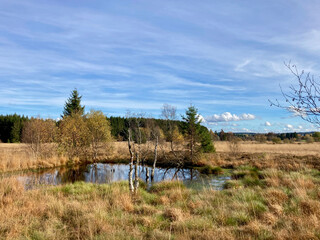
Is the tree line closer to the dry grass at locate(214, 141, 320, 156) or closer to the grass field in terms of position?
the dry grass at locate(214, 141, 320, 156)

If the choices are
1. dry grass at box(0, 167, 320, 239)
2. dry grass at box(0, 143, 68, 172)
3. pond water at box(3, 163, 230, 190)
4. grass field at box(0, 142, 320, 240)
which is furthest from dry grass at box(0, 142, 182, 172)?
dry grass at box(0, 167, 320, 239)

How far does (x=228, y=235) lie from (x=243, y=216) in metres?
1.47

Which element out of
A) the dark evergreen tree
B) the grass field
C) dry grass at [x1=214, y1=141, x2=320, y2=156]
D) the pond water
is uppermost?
the dark evergreen tree

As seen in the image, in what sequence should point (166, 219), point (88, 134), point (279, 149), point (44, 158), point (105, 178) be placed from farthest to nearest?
point (279, 149), point (88, 134), point (44, 158), point (105, 178), point (166, 219)

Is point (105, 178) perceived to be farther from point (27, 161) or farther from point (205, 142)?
point (205, 142)

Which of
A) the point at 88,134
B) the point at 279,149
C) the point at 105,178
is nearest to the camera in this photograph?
the point at 105,178

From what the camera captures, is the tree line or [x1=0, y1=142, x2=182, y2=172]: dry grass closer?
[x1=0, y1=142, x2=182, y2=172]: dry grass

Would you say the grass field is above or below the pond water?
above

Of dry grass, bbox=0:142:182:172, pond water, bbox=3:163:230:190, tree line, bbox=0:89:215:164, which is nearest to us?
pond water, bbox=3:163:230:190

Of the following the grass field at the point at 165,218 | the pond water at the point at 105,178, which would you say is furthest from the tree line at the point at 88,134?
the grass field at the point at 165,218

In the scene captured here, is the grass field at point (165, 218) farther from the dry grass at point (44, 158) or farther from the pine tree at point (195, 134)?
the pine tree at point (195, 134)

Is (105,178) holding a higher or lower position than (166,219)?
lower

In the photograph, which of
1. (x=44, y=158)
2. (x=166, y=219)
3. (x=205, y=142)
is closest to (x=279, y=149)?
(x=205, y=142)

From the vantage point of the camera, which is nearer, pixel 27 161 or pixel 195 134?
pixel 27 161
